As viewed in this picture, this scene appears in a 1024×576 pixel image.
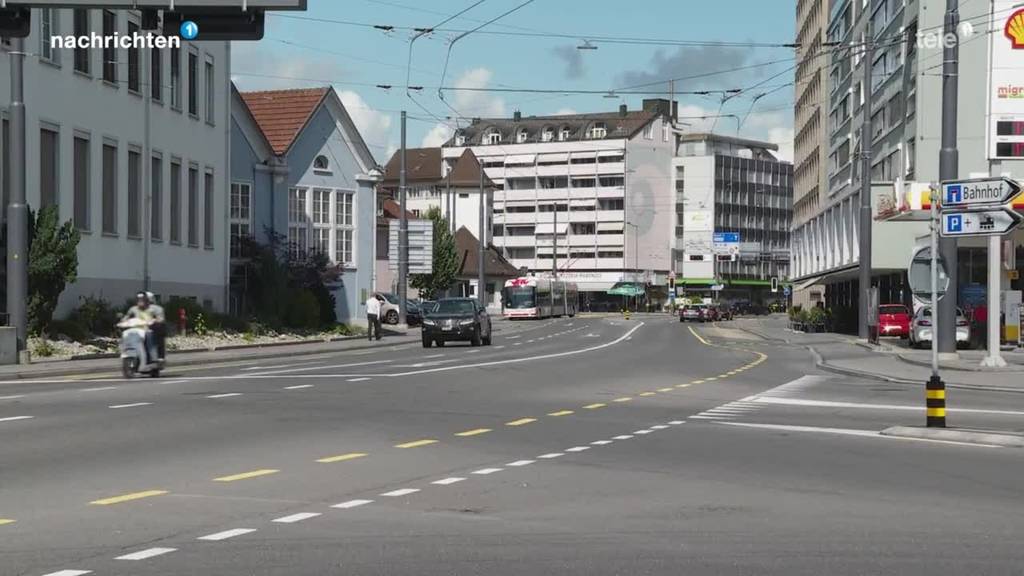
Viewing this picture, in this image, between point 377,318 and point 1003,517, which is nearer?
point 1003,517

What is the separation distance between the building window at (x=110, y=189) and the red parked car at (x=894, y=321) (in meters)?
29.7

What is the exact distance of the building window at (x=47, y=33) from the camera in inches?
1524

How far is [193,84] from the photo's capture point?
51.2 metres

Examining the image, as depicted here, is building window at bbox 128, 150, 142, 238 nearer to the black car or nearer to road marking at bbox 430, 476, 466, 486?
the black car

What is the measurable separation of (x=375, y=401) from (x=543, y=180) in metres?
141

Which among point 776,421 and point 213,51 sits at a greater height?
point 213,51

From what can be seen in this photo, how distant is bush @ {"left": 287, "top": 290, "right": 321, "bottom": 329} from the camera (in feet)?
177

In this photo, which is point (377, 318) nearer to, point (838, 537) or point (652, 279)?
point (838, 537)

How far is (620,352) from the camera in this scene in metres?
43.9

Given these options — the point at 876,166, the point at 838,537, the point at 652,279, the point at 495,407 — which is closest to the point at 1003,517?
the point at 838,537

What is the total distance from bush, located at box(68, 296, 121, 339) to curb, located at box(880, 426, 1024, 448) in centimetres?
2633

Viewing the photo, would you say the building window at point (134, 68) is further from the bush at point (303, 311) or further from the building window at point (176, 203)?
the bush at point (303, 311)

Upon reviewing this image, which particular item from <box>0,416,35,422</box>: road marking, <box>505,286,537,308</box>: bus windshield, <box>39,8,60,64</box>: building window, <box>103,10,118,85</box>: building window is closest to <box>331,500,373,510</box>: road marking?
<box>0,416,35,422</box>: road marking

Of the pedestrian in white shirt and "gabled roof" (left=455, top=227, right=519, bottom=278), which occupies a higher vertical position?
"gabled roof" (left=455, top=227, right=519, bottom=278)
